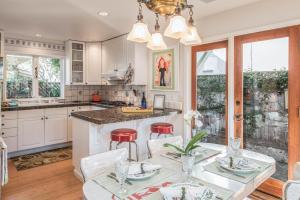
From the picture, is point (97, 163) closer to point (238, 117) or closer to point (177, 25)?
point (177, 25)

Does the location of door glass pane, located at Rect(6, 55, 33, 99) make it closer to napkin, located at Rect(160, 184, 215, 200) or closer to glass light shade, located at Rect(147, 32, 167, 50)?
glass light shade, located at Rect(147, 32, 167, 50)

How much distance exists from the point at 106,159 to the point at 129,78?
265cm

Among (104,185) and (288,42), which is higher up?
(288,42)

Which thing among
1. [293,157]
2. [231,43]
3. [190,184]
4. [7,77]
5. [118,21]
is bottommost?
[293,157]

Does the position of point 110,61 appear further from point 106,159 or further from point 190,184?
point 190,184

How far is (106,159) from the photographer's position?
1.74 metres

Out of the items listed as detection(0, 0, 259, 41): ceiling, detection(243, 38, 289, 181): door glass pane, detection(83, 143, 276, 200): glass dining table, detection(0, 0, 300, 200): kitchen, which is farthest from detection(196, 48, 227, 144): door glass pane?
detection(83, 143, 276, 200): glass dining table

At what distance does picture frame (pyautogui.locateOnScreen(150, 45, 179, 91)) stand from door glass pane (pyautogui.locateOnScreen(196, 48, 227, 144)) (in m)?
0.40

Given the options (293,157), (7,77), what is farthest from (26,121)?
(293,157)

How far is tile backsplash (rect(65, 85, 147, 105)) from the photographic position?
452cm

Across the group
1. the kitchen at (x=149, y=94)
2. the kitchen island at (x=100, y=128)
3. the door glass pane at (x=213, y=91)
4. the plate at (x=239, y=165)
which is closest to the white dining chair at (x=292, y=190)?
the kitchen at (x=149, y=94)

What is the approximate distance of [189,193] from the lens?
112 cm

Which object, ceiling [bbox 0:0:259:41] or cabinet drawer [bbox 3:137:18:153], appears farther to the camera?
cabinet drawer [bbox 3:137:18:153]

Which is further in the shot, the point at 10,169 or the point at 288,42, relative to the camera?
the point at 10,169
